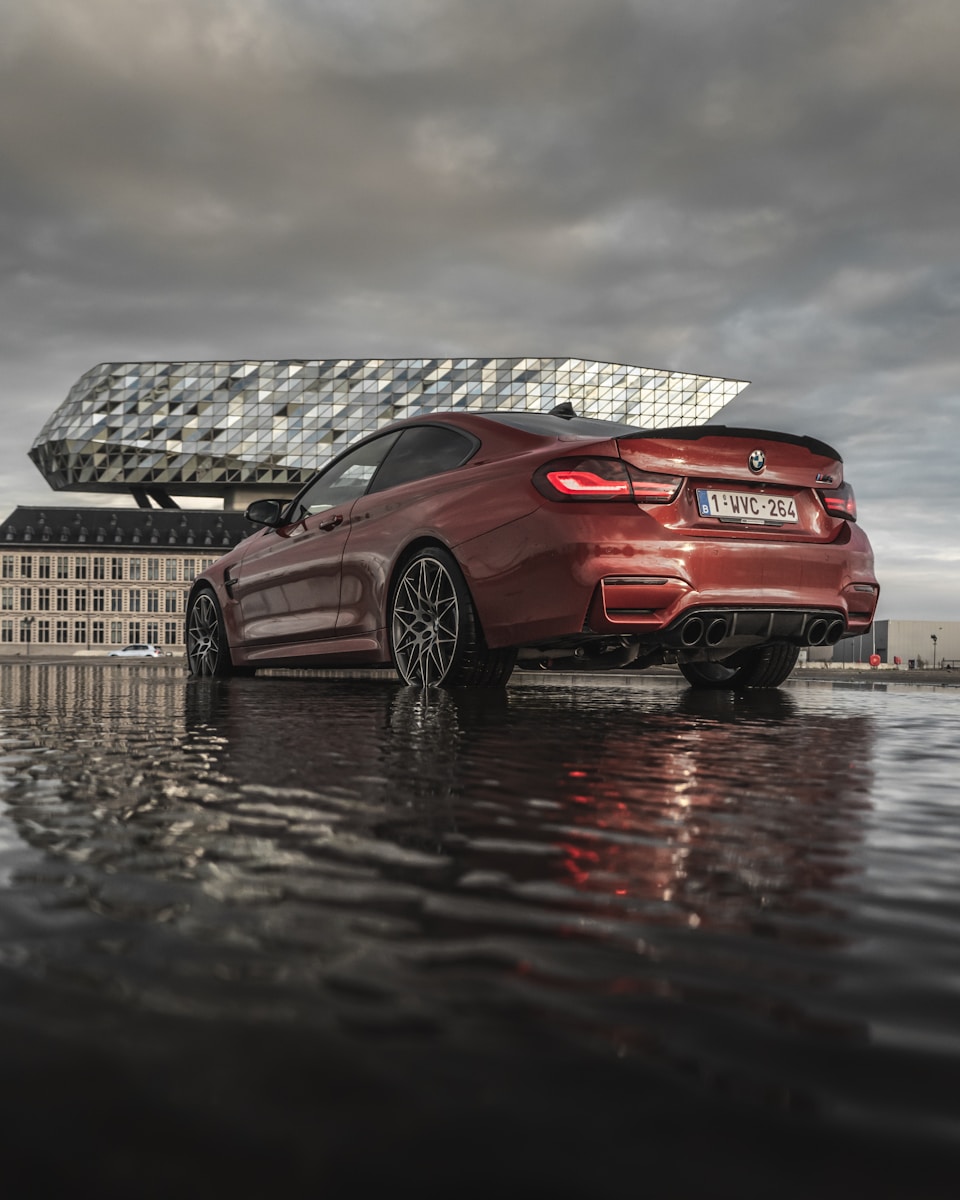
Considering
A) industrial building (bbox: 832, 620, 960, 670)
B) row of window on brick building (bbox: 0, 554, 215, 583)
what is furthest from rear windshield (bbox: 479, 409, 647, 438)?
row of window on brick building (bbox: 0, 554, 215, 583)

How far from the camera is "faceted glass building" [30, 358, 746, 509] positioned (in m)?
101

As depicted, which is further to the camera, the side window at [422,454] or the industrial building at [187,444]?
the industrial building at [187,444]

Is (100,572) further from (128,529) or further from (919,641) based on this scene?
(919,641)

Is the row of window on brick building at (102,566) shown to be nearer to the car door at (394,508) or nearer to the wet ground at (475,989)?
the car door at (394,508)

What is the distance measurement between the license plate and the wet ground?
2899mm

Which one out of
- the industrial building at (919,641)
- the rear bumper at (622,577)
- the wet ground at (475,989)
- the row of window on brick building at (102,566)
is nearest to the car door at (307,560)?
the rear bumper at (622,577)

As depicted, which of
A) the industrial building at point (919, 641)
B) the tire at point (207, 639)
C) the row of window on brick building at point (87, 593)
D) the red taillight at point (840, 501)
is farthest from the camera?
the row of window on brick building at point (87, 593)

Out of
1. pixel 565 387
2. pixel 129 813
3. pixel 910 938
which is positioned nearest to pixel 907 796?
pixel 910 938

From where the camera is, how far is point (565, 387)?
10362cm

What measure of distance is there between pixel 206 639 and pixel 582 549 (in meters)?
4.76

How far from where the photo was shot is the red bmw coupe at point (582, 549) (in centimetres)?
504

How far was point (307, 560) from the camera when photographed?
7.11 meters

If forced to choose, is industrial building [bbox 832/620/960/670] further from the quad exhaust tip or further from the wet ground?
the wet ground

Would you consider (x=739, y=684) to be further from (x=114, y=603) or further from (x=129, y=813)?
(x=114, y=603)
